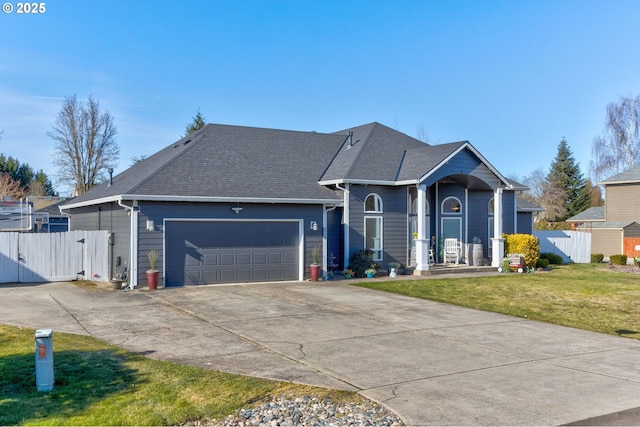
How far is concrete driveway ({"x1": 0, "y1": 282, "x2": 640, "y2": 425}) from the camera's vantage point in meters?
5.99

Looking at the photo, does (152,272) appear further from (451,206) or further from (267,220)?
(451,206)

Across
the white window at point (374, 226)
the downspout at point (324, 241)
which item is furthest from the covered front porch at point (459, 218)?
the downspout at point (324, 241)

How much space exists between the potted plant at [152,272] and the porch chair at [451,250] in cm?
1231

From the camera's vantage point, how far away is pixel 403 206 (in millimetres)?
20969

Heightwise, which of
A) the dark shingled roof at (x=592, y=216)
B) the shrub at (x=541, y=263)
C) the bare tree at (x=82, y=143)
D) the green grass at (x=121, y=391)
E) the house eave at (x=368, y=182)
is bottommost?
the green grass at (x=121, y=391)

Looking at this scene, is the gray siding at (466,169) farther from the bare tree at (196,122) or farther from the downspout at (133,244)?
the bare tree at (196,122)

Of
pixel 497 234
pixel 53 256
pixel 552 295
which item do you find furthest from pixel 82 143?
pixel 552 295

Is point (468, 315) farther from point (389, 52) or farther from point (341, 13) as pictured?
point (389, 52)

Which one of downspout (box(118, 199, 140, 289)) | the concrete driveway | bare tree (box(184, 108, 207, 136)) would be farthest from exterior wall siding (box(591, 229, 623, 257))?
bare tree (box(184, 108, 207, 136))

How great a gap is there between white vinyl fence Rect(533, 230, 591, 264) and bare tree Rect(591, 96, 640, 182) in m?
18.9

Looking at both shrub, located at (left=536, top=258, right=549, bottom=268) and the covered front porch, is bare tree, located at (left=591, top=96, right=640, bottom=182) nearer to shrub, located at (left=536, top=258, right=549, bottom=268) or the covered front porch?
shrub, located at (left=536, top=258, right=549, bottom=268)

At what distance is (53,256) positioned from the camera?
17.8m

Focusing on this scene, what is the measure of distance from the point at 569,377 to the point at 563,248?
24.1 m

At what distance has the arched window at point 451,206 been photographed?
22750 mm
